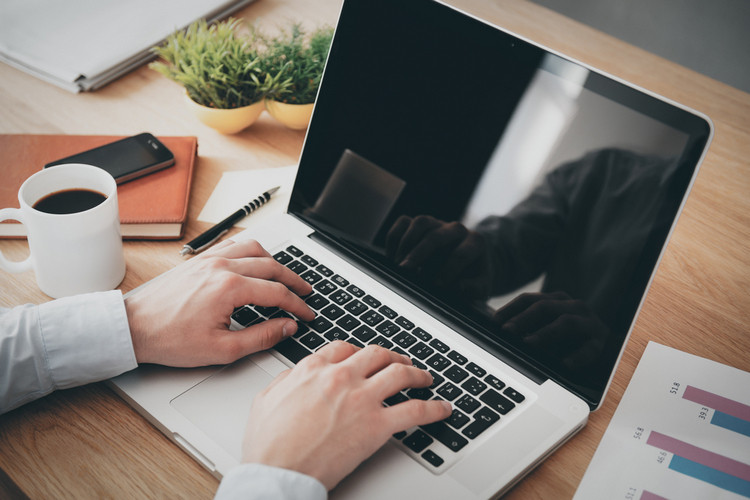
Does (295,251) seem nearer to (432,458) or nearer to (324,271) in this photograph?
(324,271)

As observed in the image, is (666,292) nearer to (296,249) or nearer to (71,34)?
(296,249)

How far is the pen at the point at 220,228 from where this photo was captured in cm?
89

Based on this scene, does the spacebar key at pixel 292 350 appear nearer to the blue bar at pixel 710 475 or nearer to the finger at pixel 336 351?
the finger at pixel 336 351

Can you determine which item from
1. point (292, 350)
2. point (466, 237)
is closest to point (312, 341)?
point (292, 350)

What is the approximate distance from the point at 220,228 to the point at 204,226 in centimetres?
4

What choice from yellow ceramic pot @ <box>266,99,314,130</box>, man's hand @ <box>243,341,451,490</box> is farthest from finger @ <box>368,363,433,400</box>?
yellow ceramic pot @ <box>266,99,314,130</box>

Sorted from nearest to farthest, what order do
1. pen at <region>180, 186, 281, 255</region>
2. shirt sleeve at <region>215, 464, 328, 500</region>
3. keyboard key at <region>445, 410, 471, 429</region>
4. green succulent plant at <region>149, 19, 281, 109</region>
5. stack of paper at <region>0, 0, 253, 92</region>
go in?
shirt sleeve at <region>215, 464, 328, 500</region> < keyboard key at <region>445, 410, 471, 429</region> < pen at <region>180, 186, 281, 255</region> < green succulent plant at <region>149, 19, 281, 109</region> < stack of paper at <region>0, 0, 253, 92</region>

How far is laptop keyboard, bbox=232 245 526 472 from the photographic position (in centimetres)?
66

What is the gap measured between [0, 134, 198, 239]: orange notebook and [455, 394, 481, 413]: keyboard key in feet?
1.54

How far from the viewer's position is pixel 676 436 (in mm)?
711

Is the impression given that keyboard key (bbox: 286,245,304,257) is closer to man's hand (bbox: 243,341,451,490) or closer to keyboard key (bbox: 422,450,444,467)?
man's hand (bbox: 243,341,451,490)

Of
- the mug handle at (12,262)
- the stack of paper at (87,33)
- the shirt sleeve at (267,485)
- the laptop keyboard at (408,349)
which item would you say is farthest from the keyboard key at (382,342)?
the stack of paper at (87,33)

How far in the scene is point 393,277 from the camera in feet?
2.76

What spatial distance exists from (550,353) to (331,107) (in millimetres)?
441
